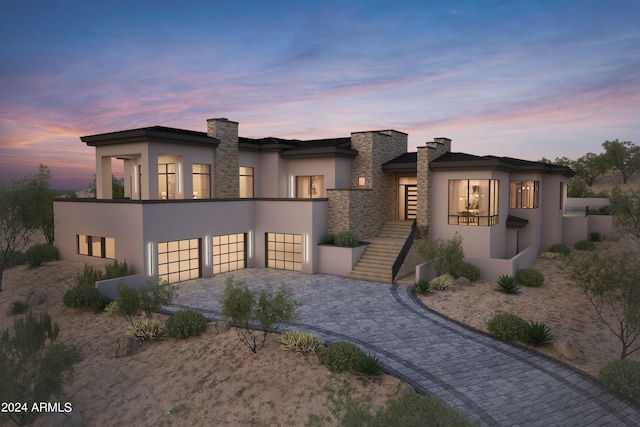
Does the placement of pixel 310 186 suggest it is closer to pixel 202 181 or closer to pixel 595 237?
pixel 202 181

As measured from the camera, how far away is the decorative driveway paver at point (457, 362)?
9.98 meters

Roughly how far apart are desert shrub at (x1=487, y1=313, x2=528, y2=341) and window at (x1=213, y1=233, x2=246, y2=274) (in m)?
15.3

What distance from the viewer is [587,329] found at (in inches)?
644

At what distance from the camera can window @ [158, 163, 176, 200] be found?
25109mm

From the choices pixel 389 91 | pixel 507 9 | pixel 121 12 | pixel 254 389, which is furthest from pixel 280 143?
pixel 254 389

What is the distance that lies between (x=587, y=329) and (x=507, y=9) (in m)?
15.9

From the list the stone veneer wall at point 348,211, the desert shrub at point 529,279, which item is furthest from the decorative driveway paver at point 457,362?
the desert shrub at point 529,279

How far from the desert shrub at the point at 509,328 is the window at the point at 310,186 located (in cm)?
1652

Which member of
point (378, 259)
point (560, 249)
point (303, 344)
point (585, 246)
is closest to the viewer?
point (303, 344)

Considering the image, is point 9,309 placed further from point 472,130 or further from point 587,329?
point 472,130

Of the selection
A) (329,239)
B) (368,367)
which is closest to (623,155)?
(329,239)

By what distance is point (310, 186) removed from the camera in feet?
96.4

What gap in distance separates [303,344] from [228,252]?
13.1 m

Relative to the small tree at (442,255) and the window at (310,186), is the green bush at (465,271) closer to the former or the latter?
the small tree at (442,255)
